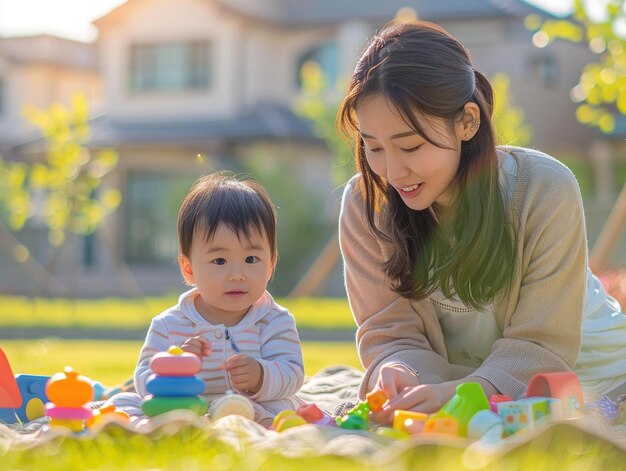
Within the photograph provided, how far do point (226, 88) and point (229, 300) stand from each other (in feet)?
68.4

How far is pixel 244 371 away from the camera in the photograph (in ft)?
11.1

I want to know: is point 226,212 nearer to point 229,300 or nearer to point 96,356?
point 229,300

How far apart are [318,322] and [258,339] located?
378 inches

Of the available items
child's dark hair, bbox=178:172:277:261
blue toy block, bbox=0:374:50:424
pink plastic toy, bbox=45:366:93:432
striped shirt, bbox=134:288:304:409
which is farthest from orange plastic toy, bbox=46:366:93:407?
blue toy block, bbox=0:374:50:424

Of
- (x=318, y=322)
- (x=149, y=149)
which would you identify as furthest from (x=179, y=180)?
(x=318, y=322)

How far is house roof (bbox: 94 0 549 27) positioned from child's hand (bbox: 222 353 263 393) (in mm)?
20637

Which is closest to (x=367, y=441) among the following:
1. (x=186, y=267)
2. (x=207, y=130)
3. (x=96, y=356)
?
(x=186, y=267)

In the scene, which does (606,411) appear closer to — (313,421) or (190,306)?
(313,421)

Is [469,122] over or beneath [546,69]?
beneath

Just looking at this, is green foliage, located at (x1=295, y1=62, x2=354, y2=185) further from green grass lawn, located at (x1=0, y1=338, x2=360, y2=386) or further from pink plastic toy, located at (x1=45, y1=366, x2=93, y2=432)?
pink plastic toy, located at (x1=45, y1=366, x2=93, y2=432)

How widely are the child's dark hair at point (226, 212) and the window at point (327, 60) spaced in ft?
68.0

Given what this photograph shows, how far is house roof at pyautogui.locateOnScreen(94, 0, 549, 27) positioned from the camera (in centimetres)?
2373

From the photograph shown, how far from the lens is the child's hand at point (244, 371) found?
3.38m

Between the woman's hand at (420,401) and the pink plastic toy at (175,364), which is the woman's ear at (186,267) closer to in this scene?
the pink plastic toy at (175,364)
